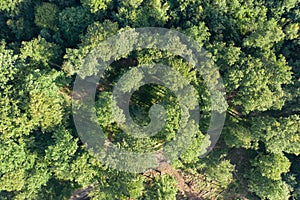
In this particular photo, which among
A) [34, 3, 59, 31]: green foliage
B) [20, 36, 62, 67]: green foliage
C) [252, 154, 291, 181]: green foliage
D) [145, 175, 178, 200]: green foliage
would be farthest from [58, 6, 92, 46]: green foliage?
[252, 154, 291, 181]: green foliage

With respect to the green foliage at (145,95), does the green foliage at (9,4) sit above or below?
above

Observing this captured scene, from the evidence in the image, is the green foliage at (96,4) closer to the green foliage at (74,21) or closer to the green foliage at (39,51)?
the green foliage at (74,21)

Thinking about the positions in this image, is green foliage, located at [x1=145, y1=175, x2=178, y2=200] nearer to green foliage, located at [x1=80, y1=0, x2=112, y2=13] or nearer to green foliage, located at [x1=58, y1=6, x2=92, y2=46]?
green foliage, located at [x1=58, y1=6, x2=92, y2=46]

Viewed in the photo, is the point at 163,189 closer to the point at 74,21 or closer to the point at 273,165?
the point at 273,165

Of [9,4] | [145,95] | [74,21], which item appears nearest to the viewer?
[74,21]

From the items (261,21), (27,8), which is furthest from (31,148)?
(261,21)

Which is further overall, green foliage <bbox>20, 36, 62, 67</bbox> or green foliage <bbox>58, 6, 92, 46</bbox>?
green foliage <bbox>58, 6, 92, 46</bbox>

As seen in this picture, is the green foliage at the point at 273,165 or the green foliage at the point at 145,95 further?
the green foliage at the point at 273,165

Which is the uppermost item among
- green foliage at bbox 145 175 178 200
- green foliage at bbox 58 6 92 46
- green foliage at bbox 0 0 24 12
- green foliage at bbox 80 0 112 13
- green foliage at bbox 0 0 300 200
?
green foliage at bbox 0 0 24 12

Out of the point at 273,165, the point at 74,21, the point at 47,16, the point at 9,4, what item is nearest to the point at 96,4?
the point at 74,21

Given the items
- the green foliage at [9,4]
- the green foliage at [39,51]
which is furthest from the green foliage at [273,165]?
the green foliage at [9,4]

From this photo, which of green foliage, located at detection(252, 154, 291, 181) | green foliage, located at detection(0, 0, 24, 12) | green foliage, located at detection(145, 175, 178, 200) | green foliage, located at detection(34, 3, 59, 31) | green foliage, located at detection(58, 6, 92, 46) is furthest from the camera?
green foliage, located at detection(0, 0, 24, 12)

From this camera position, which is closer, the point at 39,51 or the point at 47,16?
the point at 39,51

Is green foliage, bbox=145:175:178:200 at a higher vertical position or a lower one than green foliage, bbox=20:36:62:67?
lower
